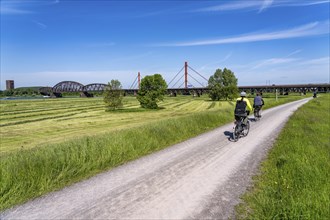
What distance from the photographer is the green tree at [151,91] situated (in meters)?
47.5

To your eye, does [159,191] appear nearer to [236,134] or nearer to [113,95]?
[236,134]

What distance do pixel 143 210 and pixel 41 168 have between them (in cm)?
323

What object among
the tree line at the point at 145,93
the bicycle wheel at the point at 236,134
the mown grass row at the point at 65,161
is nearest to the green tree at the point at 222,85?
the tree line at the point at 145,93

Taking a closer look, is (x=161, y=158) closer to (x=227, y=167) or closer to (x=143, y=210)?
(x=227, y=167)

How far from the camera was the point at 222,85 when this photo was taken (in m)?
78.8

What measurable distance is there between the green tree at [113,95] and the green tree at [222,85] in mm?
39058

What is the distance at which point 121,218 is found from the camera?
4.37m

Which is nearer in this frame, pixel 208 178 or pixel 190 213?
pixel 190 213

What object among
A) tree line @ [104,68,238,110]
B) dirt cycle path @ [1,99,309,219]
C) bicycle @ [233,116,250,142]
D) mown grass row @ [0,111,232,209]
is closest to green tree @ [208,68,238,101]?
tree line @ [104,68,238,110]

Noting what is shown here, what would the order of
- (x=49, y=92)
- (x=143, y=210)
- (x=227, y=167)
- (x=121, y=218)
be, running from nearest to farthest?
(x=121, y=218) < (x=143, y=210) < (x=227, y=167) < (x=49, y=92)

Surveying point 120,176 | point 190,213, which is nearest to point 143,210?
point 190,213

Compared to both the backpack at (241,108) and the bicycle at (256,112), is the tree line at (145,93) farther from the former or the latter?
the backpack at (241,108)

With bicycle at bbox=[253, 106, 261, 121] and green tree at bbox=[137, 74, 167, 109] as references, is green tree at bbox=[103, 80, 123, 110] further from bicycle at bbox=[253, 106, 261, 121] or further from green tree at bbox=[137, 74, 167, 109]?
bicycle at bbox=[253, 106, 261, 121]

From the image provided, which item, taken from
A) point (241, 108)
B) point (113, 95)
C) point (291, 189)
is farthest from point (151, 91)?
point (291, 189)
